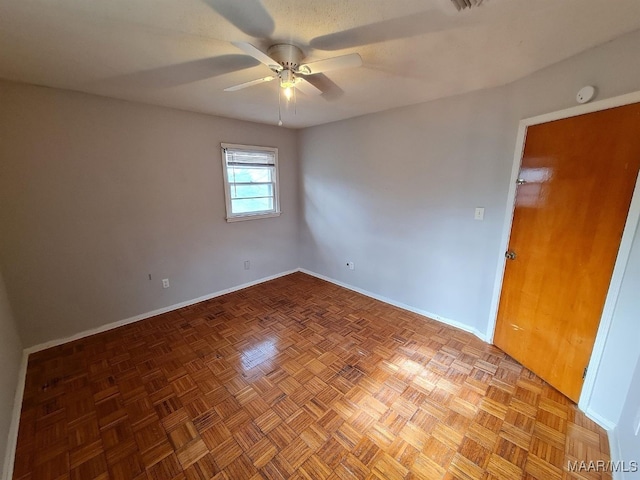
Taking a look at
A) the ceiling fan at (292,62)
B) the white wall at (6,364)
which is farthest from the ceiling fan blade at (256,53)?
the white wall at (6,364)

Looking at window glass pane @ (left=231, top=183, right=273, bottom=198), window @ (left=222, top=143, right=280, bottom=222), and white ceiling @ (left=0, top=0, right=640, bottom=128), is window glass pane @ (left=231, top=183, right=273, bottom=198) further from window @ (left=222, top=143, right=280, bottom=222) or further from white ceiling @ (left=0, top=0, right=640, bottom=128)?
white ceiling @ (left=0, top=0, right=640, bottom=128)

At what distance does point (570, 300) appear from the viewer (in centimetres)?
172

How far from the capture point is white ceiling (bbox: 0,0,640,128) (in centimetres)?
117

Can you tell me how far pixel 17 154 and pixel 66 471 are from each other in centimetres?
232

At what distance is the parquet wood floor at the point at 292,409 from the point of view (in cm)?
136

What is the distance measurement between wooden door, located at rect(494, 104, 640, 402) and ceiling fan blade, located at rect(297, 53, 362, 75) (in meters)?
1.49

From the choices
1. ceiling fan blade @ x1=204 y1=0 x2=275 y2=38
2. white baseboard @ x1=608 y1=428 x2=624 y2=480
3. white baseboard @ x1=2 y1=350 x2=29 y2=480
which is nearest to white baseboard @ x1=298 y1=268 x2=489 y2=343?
white baseboard @ x1=608 y1=428 x2=624 y2=480

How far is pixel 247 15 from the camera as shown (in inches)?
47.6

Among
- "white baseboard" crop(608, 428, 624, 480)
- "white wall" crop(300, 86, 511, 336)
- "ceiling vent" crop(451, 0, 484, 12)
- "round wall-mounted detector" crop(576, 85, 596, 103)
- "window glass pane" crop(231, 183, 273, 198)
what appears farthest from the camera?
"window glass pane" crop(231, 183, 273, 198)

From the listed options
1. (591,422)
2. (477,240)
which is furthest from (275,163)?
(591,422)

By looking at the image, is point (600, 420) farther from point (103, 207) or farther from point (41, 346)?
point (41, 346)

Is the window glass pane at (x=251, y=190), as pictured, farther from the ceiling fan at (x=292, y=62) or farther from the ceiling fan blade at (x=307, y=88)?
the ceiling fan at (x=292, y=62)

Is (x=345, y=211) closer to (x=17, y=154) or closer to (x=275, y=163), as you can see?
(x=275, y=163)

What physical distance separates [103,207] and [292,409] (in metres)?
2.52
